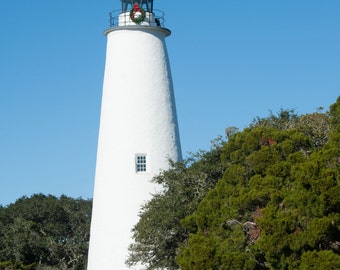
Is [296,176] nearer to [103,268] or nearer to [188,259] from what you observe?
[188,259]

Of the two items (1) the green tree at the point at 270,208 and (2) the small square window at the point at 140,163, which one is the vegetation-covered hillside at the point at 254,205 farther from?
(2) the small square window at the point at 140,163

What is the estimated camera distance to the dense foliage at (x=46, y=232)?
50.4 m

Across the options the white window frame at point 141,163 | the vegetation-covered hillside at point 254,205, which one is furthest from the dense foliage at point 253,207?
the white window frame at point 141,163

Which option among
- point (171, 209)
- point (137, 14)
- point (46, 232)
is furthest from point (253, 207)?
point (46, 232)

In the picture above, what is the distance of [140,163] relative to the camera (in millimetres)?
35719

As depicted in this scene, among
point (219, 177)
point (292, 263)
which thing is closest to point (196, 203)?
point (219, 177)

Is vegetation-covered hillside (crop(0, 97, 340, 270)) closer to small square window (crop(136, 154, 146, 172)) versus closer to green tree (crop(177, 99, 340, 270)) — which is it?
green tree (crop(177, 99, 340, 270))

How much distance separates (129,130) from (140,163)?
1.44 metres

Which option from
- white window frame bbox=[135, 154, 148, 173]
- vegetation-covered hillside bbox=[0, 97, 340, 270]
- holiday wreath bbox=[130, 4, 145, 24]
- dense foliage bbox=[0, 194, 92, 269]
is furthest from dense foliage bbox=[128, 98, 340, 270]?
dense foliage bbox=[0, 194, 92, 269]

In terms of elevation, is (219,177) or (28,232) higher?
(28,232)

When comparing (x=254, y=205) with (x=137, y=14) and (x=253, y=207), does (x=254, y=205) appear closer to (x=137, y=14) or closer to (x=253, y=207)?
(x=253, y=207)

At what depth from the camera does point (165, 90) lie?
36.4m

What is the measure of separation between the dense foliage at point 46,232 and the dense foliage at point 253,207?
55.5ft

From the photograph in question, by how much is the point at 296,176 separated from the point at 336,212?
5.54 ft
